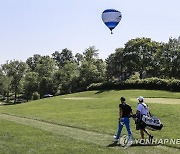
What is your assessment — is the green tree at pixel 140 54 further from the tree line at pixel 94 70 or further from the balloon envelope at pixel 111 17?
the balloon envelope at pixel 111 17

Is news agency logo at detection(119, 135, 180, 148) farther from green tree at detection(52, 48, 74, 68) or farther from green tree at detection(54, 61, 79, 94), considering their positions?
green tree at detection(52, 48, 74, 68)

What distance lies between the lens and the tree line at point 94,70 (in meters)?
94.4

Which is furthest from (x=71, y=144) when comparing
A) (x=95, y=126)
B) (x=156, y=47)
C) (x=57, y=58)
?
(x=57, y=58)

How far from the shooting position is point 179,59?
91.1m

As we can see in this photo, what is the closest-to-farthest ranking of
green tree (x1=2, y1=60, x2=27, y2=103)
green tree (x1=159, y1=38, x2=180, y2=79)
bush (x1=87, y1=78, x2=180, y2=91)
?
bush (x1=87, y1=78, x2=180, y2=91)
green tree (x1=159, y1=38, x2=180, y2=79)
green tree (x1=2, y1=60, x2=27, y2=103)

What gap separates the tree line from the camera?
9438cm

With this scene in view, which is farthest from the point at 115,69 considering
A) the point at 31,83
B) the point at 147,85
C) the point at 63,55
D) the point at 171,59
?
the point at 63,55

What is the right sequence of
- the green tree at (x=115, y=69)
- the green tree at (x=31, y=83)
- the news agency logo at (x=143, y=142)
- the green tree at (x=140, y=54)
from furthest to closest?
the green tree at (x=115, y=69)
the green tree at (x=31, y=83)
the green tree at (x=140, y=54)
the news agency logo at (x=143, y=142)

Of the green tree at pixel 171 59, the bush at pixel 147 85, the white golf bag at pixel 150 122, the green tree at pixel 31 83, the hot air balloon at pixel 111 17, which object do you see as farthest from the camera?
the green tree at pixel 31 83

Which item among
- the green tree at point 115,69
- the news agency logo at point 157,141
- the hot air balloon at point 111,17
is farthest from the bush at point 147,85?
the news agency logo at point 157,141

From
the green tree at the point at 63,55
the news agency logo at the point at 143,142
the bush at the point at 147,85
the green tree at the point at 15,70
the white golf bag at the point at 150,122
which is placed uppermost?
the green tree at the point at 63,55

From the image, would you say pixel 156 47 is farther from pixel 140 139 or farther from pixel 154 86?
pixel 140 139

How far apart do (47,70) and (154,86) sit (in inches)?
2041

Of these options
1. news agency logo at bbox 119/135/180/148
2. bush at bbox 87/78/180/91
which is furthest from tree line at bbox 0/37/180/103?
news agency logo at bbox 119/135/180/148
